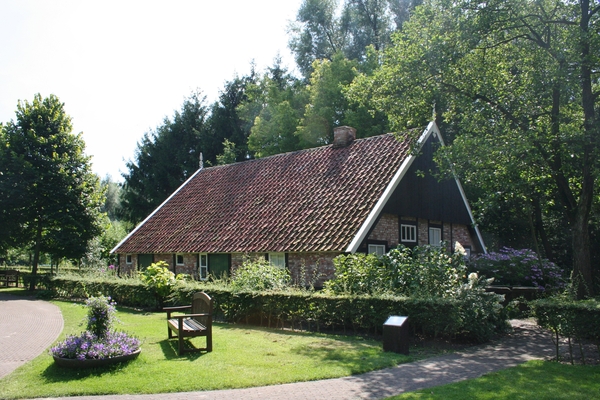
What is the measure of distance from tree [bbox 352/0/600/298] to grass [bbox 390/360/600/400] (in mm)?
5812

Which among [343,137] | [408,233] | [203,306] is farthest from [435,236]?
[203,306]

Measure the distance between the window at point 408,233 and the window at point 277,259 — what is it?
5107 millimetres

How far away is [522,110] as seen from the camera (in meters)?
16.8

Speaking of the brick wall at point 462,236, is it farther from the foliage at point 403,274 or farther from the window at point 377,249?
the foliage at point 403,274

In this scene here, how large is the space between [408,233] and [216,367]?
1366 cm

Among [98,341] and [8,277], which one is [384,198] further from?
[8,277]

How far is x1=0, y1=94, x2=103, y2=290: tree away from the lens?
30.6 metres

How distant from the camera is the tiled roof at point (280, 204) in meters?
19.4

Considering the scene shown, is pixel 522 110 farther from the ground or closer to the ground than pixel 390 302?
farther from the ground

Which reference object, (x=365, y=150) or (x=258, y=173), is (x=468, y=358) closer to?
(x=365, y=150)

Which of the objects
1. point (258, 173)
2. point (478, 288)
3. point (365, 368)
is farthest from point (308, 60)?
point (365, 368)

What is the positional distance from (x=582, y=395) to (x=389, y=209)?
39.6 ft

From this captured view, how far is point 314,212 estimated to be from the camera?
20562 mm

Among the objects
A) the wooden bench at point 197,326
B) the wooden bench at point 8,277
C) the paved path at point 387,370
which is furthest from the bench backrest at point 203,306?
the wooden bench at point 8,277
